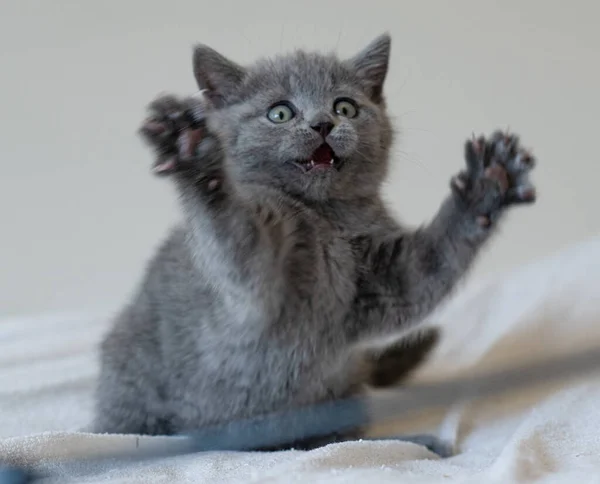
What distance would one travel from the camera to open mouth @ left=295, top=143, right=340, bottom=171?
0.94m

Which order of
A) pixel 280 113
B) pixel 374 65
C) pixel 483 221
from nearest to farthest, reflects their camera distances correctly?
pixel 483 221, pixel 280 113, pixel 374 65

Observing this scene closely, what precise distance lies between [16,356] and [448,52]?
114 centimetres

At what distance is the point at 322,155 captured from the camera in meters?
0.95

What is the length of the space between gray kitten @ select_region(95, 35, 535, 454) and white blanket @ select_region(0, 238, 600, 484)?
12 cm

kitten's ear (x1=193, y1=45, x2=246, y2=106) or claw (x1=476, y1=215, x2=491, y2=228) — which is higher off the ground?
kitten's ear (x1=193, y1=45, x2=246, y2=106)

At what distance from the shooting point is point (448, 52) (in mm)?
1579

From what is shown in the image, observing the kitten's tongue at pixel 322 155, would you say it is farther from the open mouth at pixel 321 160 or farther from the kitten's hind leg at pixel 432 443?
the kitten's hind leg at pixel 432 443

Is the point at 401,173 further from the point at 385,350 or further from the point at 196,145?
the point at 196,145

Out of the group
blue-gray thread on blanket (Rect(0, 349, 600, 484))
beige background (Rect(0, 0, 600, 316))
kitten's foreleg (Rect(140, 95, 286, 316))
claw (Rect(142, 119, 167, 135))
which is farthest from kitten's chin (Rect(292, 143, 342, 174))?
beige background (Rect(0, 0, 600, 316))

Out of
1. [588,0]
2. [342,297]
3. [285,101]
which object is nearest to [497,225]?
[342,297]

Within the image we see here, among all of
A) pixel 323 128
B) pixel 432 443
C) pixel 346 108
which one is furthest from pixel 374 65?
pixel 432 443

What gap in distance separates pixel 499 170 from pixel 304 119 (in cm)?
28

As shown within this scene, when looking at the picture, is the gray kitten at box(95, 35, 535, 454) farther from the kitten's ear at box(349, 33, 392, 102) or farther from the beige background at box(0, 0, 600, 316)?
the beige background at box(0, 0, 600, 316)

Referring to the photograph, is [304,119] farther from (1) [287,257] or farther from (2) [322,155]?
(1) [287,257]
